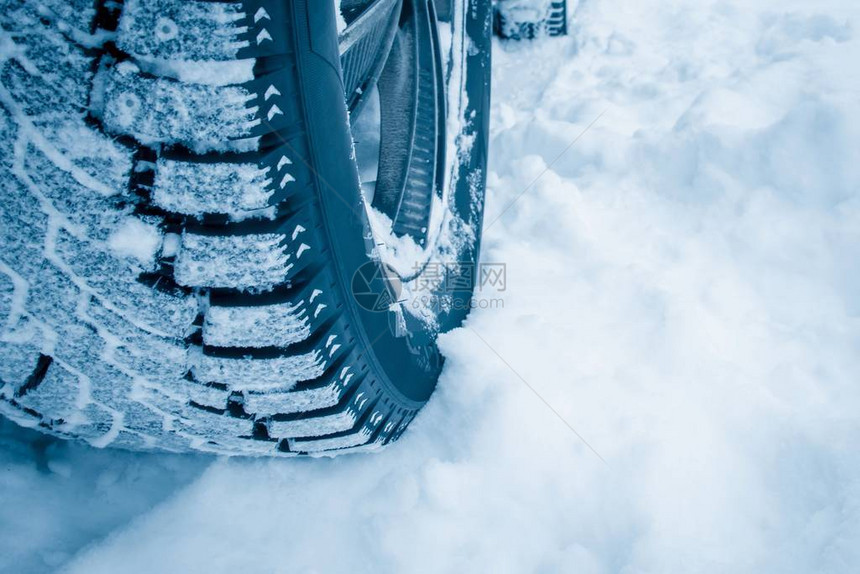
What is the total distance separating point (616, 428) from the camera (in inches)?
27.6

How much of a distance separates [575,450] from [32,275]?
62 centimetres

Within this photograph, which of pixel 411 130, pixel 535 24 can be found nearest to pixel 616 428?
pixel 411 130

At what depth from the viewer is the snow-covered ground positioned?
62 centimetres

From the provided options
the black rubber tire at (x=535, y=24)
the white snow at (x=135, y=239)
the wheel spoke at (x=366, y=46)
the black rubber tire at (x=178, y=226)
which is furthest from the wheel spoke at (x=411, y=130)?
the black rubber tire at (x=535, y=24)

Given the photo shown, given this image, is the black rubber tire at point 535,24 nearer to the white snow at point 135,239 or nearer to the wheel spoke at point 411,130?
Answer: the wheel spoke at point 411,130

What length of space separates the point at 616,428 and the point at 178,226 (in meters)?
0.58

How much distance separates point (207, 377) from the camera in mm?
513

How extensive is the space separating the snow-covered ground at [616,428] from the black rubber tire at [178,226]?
0.15m

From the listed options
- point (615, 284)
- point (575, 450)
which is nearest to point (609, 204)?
point (615, 284)

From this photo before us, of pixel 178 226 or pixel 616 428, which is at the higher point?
pixel 178 226

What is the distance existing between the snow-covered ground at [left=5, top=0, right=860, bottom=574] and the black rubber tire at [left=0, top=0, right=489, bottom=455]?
0.49 feet

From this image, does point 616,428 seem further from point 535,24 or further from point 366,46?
point 535,24

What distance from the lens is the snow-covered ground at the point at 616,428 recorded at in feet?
2.03

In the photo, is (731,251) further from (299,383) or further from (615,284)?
(299,383)
